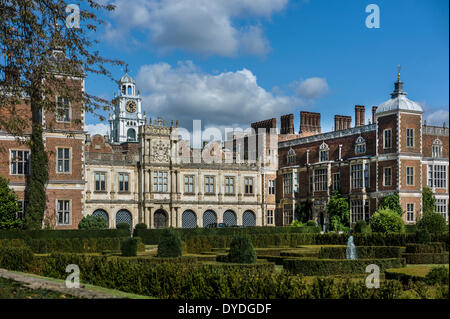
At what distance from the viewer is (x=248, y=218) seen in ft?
191

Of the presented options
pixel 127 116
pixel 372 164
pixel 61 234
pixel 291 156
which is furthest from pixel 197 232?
pixel 127 116

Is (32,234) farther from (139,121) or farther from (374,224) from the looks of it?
(139,121)

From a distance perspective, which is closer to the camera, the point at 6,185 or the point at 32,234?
the point at 32,234

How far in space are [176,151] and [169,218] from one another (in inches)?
238

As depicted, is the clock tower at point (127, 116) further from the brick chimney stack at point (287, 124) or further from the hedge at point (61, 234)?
the hedge at point (61, 234)

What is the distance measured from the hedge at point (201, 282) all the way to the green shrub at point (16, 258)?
1327 millimetres

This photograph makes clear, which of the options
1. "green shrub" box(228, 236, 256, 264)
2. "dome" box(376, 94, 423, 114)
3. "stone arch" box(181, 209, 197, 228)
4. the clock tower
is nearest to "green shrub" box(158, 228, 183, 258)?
"green shrub" box(228, 236, 256, 264)

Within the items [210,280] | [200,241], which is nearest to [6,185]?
[200,241]

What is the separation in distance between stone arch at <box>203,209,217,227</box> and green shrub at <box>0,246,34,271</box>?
114ft

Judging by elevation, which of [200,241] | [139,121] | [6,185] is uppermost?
[139,121]

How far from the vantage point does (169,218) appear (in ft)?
174

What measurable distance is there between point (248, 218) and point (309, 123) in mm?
12609

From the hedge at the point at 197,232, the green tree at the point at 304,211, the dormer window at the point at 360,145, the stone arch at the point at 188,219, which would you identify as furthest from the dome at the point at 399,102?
the stone arch at the point at 188,219
